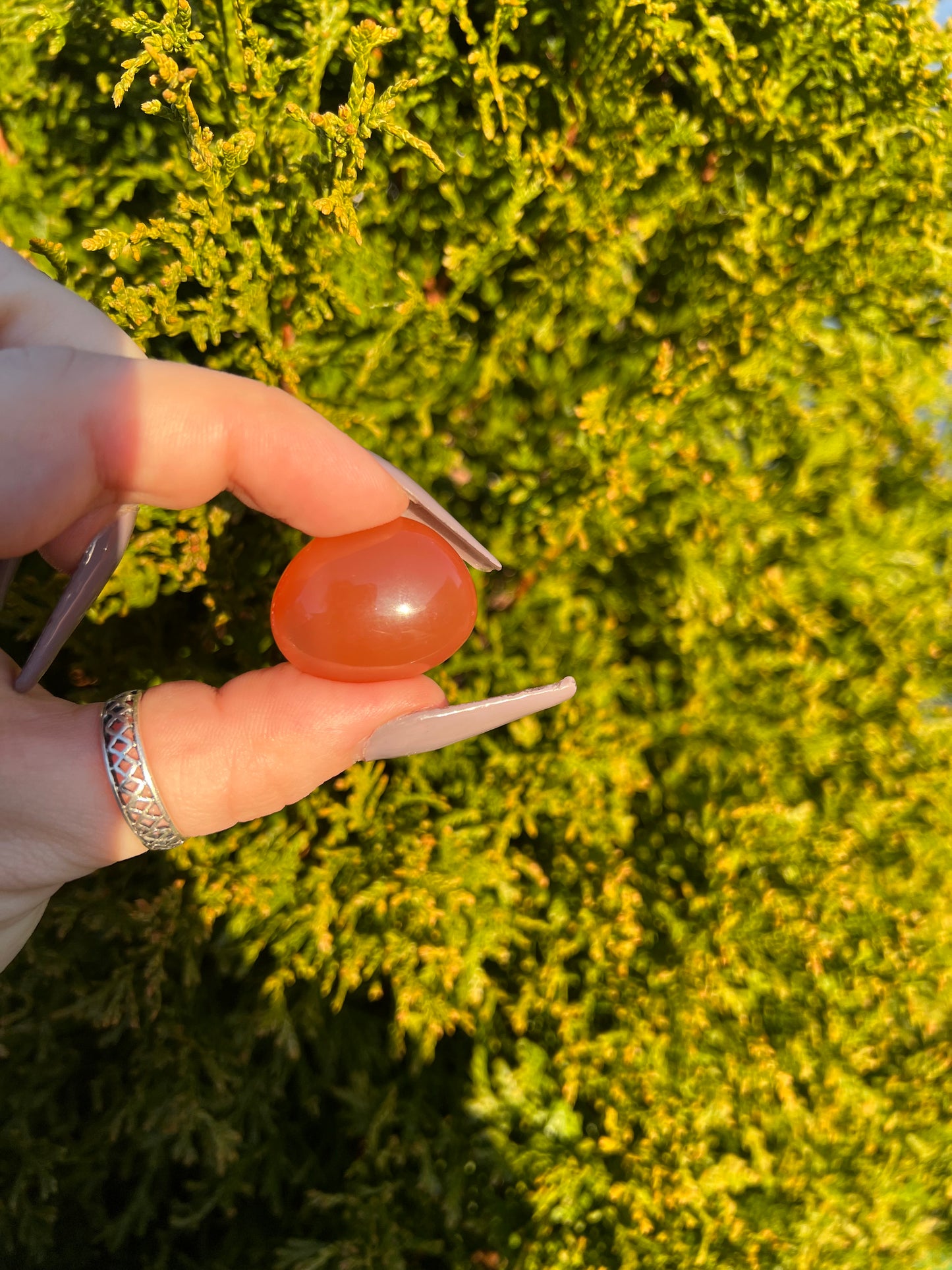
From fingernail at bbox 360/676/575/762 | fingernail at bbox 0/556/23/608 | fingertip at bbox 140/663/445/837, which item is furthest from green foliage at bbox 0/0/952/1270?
fingernail at bbox 360/676/575/762

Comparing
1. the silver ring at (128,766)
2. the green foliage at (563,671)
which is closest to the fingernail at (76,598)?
the silver ring at (128,766)

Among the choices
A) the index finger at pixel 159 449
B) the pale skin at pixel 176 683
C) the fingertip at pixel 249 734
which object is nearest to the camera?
the index finger at pixel 159 449

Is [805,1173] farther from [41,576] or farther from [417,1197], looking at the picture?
[41,576]

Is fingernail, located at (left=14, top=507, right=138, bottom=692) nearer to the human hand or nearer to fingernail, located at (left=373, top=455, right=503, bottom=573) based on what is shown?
the human hand

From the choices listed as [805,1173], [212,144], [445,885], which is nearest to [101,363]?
[212,144]

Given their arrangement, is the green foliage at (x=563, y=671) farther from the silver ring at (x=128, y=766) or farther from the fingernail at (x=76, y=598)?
the silver ring at (x=128, y=766)

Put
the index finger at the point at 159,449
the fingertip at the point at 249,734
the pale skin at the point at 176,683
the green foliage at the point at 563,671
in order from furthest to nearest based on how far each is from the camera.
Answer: the green foliage at the point at 563,671 → the fingertip at the point at 249,734 → the pale skin at the point at 176,683 → the index finger at the point at 159,449
